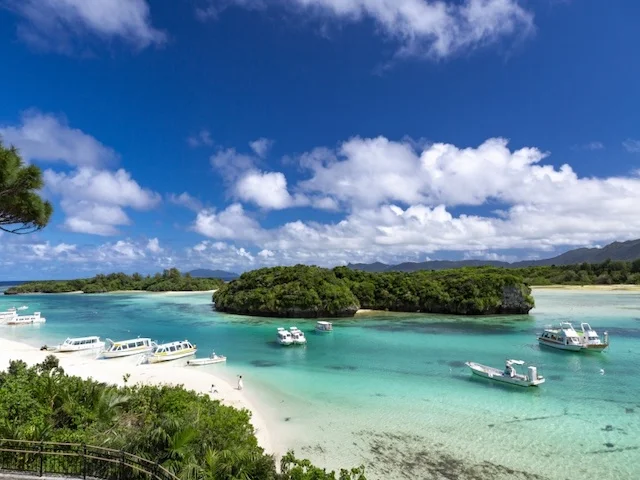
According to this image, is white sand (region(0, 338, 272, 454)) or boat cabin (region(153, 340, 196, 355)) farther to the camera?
boat cabin (region(153, 340, 196, 355))

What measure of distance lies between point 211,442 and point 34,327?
59337mm

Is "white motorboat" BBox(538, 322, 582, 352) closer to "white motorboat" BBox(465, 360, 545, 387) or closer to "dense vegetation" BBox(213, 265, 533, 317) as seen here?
"white motorboat" BBox(465, 360, 545, 387)

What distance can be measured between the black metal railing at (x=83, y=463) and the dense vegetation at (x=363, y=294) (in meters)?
57.2

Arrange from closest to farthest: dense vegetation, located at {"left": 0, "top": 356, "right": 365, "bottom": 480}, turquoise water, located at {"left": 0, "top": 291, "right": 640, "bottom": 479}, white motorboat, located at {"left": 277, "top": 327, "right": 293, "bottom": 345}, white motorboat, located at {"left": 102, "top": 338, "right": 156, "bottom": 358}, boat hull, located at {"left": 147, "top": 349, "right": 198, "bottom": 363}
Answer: dense vegetation, located at {"left": 0, "top": 356, "right": 365, "bottom": 480} < turquoise water, located at {"left": 0, "top": 291, "right": 640, "bottom": 479} < boat hull, located at {"left": 147, "top": 349, "right": 198, "bottom": 363} < white motorboat, located at {"left": 102, "top": 338, "right": 156, "bottom": 358} < white motorboat, located at {"left": 277, "top": 327, "right": 293, "bottom": 345}

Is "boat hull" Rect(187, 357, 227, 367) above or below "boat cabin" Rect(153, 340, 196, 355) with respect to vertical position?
below

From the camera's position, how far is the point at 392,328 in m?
53.2

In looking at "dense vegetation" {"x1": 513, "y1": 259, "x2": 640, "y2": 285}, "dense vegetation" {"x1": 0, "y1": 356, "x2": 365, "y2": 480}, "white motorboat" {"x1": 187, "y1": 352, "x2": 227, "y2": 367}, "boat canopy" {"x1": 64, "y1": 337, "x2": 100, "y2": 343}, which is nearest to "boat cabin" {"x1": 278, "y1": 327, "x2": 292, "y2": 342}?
"white motorboat" {"x1": 187, "y1": 352, "x2": 227, "y2": 367}

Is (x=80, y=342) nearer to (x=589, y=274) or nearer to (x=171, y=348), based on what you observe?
(x=171, y=348)

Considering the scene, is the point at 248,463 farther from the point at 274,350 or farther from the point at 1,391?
the point at 274,350

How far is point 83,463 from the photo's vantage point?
30.6ft

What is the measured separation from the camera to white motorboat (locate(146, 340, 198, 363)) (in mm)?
34656

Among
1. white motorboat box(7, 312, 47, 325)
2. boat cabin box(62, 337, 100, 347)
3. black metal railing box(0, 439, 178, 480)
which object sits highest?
black metal railing box(0, 439, 178, 480)

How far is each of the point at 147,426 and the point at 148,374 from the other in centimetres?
1921

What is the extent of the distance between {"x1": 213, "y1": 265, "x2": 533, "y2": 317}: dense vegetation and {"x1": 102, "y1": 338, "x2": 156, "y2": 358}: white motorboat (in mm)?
29923
